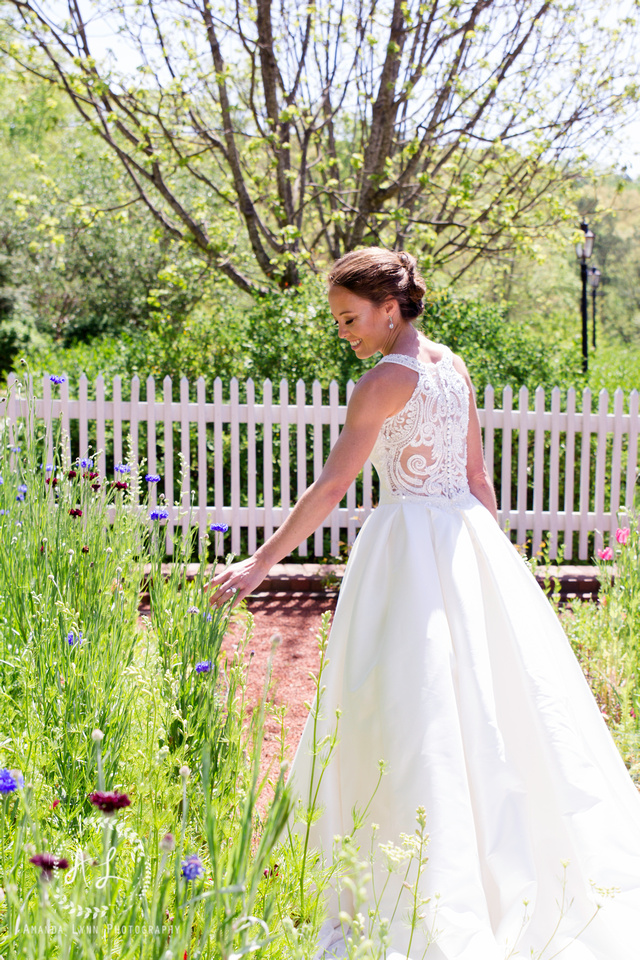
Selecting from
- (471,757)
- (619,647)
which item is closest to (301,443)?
(619,647)

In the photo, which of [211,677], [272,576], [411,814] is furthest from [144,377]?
[411,814]

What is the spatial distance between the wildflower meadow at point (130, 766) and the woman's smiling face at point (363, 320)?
2.72ft

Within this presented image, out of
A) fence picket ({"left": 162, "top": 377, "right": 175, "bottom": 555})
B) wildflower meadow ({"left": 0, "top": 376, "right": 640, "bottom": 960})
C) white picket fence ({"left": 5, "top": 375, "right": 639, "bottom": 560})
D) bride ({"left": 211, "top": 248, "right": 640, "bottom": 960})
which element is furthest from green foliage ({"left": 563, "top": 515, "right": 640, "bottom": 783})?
fence picket ({"left": 162, "top": 377, "right": 175, "bottom": 555})

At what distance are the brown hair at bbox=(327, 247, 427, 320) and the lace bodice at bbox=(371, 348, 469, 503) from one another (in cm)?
19

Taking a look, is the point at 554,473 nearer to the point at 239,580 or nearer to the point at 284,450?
the point at 284,450

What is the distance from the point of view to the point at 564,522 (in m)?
6.21

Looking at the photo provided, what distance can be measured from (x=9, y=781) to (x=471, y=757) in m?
1.24

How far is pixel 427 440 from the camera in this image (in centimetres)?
216

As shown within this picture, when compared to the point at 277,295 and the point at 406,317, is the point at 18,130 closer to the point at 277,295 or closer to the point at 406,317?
the point at 277,295

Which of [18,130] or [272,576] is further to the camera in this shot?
[18,130]

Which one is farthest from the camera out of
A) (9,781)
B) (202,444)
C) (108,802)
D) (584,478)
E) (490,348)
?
(490,348)

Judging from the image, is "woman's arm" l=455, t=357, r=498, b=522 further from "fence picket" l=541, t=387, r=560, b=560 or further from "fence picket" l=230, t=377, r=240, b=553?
"fence picket" l=541, t=387, r=560, b=560

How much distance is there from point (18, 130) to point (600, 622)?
91.4 feet

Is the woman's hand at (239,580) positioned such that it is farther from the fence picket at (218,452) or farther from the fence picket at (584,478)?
the fence picket at (584,478)
